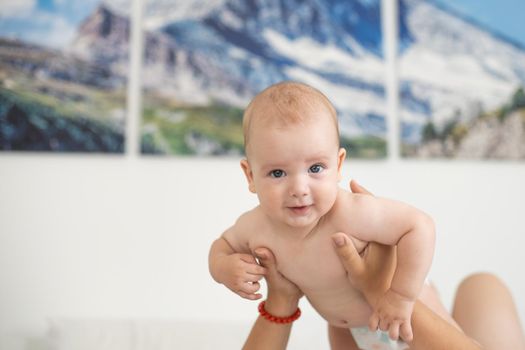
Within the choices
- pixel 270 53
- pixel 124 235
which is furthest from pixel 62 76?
pixel 270 53

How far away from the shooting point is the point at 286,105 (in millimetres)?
868

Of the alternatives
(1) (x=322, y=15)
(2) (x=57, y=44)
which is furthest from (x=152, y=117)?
(1) (x=322, y=15)

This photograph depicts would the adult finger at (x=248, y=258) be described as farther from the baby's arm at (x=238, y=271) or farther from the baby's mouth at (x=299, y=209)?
the baby's mouth at (x=299, y=209)

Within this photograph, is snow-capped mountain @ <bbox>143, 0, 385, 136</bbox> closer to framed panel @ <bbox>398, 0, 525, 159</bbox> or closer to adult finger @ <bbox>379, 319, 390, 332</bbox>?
framed panel @ <bbox>398, 0, 525, 159</bbox>

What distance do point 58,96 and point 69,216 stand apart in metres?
0.46

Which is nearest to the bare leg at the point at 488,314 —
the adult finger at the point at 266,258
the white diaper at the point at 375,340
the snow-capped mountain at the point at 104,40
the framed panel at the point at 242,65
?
the white diaper at the point at 375,340

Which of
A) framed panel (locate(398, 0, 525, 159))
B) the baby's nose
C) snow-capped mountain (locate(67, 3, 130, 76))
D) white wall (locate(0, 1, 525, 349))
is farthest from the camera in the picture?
framed panel (locate(398, 0, 525, 159))

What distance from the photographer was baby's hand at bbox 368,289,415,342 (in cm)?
89

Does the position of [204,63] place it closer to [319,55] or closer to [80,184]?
[319,55]

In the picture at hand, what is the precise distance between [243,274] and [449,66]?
170 centimetres

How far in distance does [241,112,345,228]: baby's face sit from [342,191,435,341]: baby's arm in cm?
12

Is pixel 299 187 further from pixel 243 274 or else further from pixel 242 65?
pixel 242 65

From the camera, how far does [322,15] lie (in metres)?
2.21

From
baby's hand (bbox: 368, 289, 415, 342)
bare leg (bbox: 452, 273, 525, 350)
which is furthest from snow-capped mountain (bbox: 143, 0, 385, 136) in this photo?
baby's hand (bbox: 368, 289, 415, 342)
